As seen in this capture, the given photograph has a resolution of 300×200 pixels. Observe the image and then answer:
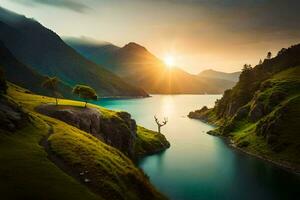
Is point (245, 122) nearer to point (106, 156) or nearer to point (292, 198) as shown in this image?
point (292, 198)

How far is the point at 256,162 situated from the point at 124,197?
88.0 meters

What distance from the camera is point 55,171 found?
155ft

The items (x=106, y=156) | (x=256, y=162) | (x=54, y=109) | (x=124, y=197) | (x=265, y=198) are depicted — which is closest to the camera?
(x=124, y=197)

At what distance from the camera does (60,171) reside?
47969 millimetres

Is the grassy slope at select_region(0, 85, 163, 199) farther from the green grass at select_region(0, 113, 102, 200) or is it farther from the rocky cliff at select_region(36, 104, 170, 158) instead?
the rocky cliff at select_region(36, 104, 170, 158)

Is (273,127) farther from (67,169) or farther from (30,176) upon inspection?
(30,176)

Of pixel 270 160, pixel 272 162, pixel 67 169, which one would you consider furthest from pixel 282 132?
pixel 67 169

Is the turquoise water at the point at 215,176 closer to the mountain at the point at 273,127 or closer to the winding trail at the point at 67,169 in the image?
the mountain at the point at 273,127

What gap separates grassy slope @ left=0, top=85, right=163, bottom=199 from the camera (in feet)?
137

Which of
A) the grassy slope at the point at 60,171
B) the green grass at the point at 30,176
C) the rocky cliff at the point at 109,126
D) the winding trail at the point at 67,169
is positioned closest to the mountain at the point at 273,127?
the rocky cliff at the point at 109,126

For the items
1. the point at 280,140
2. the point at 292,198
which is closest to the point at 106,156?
the point at 292,198

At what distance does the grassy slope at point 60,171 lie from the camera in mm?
41688

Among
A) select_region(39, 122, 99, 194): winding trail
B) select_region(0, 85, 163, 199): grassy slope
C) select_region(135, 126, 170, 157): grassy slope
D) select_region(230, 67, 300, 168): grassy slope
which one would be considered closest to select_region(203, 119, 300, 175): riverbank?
select_region(230, 67, 300, 168): grassy slope

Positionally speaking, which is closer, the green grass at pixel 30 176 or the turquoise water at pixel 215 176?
the green grass at pixel 30 176
